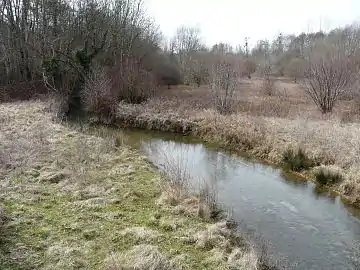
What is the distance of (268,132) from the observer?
1536 centimetres

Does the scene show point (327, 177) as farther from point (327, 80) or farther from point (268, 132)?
point (327, 80)

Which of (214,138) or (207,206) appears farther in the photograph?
(214,138)

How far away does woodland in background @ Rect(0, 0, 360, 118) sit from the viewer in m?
20.5

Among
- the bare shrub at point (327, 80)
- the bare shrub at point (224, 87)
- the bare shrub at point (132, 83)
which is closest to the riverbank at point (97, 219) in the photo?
the bare shrub at point (224, 87)

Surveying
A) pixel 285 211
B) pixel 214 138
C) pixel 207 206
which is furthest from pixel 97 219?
pixel 214 138

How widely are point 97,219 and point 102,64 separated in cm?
2243

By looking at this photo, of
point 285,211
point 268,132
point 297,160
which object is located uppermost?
point 268,132

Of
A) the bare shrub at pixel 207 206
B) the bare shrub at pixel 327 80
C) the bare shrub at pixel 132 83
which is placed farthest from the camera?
the bare shrub at pixel 132 83

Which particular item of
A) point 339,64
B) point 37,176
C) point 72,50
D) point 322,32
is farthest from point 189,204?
point 322,32

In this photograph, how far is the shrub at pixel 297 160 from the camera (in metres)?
12.7

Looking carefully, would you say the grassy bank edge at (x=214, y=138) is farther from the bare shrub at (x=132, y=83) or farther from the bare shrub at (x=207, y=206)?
the bare shrub at (x=207, y=206)

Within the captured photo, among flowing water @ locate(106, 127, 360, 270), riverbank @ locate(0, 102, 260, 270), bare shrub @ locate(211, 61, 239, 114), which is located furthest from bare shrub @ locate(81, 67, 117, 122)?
riverbank @ locate(0, 102, 260, 270)

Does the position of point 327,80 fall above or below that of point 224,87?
above

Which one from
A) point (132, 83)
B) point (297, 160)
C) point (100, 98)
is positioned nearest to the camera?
point (297, 160)
